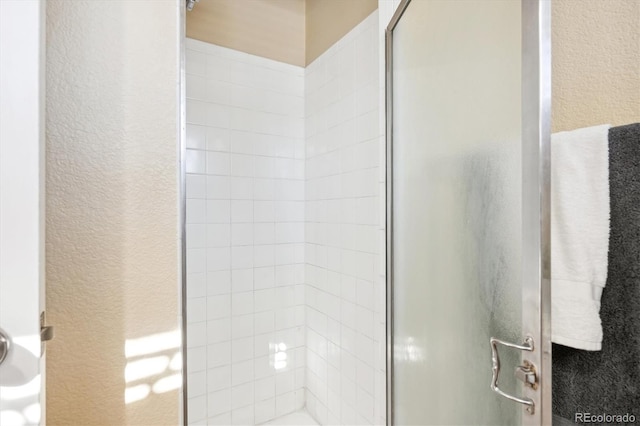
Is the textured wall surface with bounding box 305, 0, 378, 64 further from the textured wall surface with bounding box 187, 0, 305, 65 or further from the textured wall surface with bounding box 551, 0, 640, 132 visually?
the textured wall surface with bounding box 551, 0, 640, 132

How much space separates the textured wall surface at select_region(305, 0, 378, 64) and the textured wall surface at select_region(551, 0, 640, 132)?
92cm

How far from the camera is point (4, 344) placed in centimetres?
55

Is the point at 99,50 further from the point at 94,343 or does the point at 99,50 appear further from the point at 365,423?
the point at 365,423

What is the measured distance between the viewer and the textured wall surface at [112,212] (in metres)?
0.70

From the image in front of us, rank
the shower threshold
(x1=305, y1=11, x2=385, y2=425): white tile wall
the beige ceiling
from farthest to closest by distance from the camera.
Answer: the shower threshold
the beige ceiling
(x1=305, y1=11, x2=385, y2=425): white tile wall

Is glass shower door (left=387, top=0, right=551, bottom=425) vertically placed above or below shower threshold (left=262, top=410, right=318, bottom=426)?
above

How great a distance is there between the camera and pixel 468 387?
869 mm

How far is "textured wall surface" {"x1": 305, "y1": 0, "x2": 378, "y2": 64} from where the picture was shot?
170 centimetres

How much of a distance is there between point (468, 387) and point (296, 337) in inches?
56.4

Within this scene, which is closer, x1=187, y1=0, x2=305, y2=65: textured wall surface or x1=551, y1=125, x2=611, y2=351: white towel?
x1=551, y1=125, x2=611, y2=351: white towel

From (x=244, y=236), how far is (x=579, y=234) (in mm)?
1626

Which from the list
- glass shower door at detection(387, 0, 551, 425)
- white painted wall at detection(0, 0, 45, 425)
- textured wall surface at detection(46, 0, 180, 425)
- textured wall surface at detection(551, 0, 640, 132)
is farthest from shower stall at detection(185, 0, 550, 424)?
white painted wall at detection(0, 0, 45, 425)

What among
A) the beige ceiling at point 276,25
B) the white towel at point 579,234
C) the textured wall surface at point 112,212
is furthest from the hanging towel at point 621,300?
the beige ceiling at point 276,25

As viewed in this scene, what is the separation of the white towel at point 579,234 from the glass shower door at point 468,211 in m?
0.09
